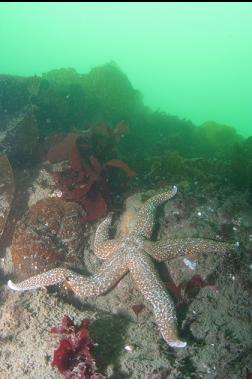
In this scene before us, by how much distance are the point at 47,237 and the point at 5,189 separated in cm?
162

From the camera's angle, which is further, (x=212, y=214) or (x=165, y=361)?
(x=212, y=214)

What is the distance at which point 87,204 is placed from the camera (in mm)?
7105

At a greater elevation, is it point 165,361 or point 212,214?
point 212,214

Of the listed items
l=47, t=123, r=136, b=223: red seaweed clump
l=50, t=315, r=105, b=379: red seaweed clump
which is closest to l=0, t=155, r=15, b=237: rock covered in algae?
l=47, t=123, r=136, b=223: red seaweed clump

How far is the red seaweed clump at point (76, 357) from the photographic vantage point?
4.18 m

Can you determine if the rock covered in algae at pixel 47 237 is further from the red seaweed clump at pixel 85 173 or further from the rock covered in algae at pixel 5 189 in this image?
the rock covered in algae at pixel 5 189

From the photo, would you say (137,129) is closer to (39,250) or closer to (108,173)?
(108,173)

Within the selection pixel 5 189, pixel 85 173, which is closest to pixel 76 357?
pixel 85 173

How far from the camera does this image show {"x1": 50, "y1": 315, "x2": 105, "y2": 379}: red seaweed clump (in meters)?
4.18

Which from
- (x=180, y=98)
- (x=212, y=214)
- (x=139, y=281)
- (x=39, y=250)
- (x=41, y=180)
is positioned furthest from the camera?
(x=180, y=98)

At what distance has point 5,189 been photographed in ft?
23.7

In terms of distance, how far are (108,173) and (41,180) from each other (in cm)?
171

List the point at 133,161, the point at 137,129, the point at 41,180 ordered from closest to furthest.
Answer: the point at 41,180
the point at 133,161
the point at 137,129

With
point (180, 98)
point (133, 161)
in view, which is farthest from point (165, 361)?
point (180, 98)
